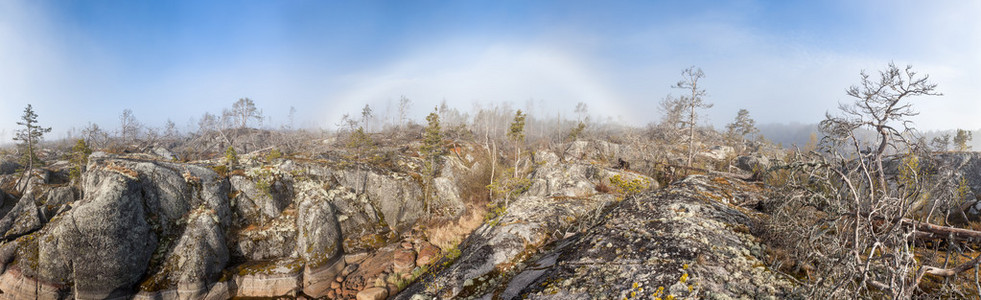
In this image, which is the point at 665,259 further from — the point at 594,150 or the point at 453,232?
the point at 594,150

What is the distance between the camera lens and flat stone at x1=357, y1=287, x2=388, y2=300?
14.1 m

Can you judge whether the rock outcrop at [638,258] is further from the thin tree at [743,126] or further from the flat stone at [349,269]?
the thin tree at [743,126]

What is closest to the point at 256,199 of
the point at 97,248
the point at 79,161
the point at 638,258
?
the point at 97,248

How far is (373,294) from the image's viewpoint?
14156mm

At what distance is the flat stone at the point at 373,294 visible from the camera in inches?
555

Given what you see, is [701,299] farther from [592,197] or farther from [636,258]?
[592,197]

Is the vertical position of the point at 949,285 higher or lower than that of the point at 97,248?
higher

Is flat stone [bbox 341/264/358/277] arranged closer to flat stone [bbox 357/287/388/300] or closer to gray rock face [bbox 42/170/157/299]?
flat stone [bbox 357/287/388/300]

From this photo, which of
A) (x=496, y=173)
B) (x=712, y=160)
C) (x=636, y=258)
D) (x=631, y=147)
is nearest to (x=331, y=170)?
(x=496, y=173)

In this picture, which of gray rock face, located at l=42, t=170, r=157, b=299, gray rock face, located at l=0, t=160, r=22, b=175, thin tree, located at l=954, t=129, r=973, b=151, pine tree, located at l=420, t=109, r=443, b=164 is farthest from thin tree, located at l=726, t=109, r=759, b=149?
gray rock face, located at l=0, t=160, r=22, b=175

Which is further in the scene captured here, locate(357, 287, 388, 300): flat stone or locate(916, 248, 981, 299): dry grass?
locate(357, 287, 388, 300): flat stone

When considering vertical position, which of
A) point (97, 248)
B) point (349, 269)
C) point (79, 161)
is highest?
point (79, 161)

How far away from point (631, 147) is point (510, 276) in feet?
96.3

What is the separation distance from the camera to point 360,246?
19719 millimetres
